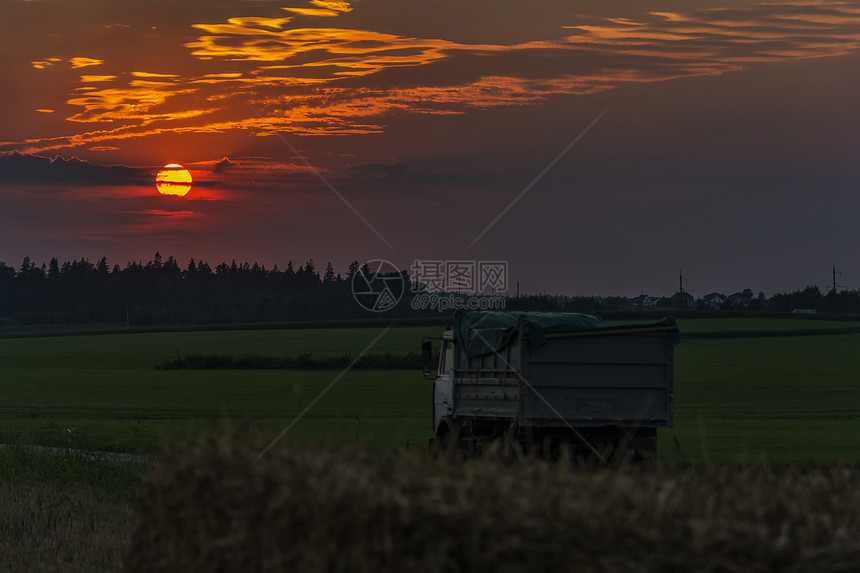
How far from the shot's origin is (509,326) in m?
20.1

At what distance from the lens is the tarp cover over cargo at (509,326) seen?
19.2m

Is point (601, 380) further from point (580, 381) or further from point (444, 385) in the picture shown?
point (444, 385)

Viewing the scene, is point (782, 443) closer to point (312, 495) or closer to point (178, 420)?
point (178, 420)

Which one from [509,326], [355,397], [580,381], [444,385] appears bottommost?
[355,397]

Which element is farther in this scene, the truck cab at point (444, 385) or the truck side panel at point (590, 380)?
the truck cab at point (444, 385)

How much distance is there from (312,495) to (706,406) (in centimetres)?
4927

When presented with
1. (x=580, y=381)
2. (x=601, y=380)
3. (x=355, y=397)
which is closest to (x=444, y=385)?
(x=580, y=381)

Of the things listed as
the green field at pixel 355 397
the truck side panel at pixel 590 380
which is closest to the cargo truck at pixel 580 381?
the truck side panel at pixel 590 380

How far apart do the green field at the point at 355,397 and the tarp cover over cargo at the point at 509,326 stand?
2.19 meters

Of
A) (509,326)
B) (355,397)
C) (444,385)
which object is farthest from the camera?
(355,397)

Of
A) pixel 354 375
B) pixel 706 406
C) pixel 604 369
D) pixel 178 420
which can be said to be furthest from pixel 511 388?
pixel 354 375

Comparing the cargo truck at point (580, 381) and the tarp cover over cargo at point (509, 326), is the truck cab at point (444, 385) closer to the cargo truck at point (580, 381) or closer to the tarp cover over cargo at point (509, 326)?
the tarp cover over cargo at point (509, 326)

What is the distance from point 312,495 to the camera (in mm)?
4758

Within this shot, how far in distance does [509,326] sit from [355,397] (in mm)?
37079
